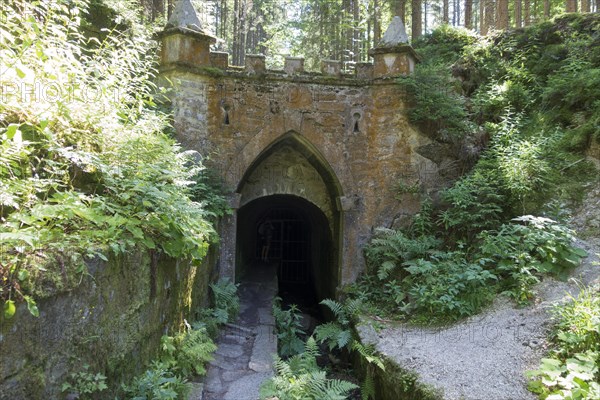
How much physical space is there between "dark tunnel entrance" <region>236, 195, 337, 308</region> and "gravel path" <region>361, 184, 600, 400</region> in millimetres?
5005

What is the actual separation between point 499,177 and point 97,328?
6836 mm

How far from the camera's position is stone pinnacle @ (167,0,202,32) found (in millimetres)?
8047

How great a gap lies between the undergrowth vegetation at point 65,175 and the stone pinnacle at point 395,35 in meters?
5.86

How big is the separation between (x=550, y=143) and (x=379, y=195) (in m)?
3.28

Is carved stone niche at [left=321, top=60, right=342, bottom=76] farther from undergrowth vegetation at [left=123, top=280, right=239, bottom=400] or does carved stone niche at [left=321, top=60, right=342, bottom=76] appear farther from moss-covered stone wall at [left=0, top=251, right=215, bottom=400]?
moss-covered stone wall at [left=0, top=251, right=215, bottom=400]

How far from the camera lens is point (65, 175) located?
11.3 feet

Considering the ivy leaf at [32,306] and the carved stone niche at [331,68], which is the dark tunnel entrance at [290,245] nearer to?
the carved stone niche at [331,68]

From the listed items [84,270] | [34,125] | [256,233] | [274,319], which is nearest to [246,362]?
[274,319]

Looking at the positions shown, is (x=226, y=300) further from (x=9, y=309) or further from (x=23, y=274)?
(x=9, y=309)

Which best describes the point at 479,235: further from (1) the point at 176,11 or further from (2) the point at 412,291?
(1) the point at 176,11

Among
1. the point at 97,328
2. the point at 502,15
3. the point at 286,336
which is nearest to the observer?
the point at 97,328

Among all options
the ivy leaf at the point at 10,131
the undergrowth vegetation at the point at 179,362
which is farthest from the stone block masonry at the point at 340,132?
the ivy leaf at the point at 10,131

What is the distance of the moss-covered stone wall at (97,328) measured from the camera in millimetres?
2279

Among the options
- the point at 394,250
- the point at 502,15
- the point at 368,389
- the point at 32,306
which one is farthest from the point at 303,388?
the point at 502,15
